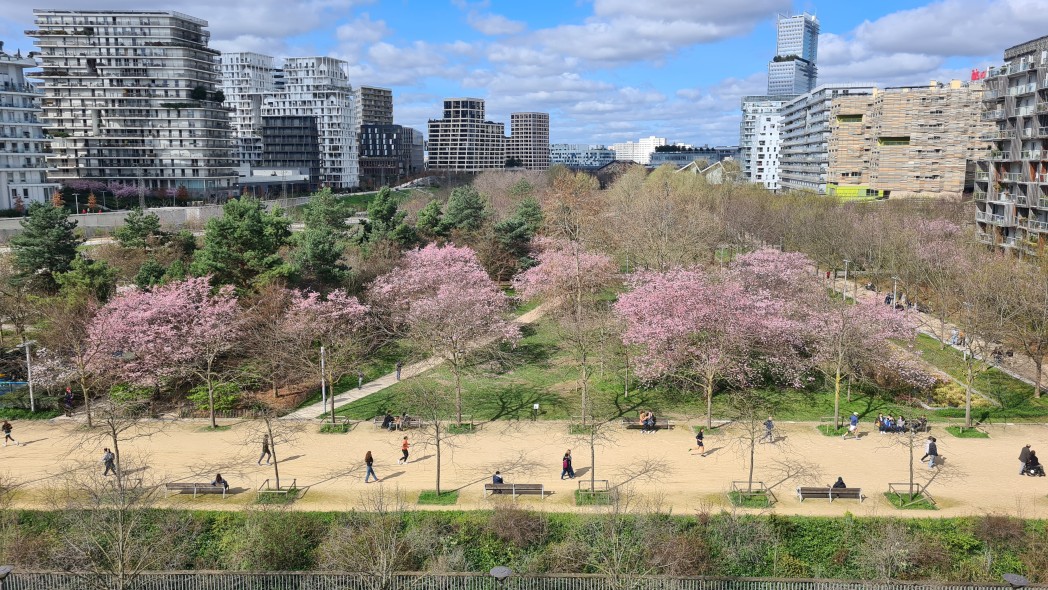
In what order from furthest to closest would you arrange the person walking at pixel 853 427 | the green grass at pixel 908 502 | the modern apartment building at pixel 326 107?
the modern apartment building at pixel 326 107 < the person walking at pixel 853 427 < the green grass at pixel 908 502

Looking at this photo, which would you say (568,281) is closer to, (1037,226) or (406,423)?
(406,423)

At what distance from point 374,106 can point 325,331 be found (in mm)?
158888

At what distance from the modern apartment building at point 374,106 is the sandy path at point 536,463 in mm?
→ 156942

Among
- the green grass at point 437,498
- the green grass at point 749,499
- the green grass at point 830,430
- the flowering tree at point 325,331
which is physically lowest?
the green grass at point 437,498

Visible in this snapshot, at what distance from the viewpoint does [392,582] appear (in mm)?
18891

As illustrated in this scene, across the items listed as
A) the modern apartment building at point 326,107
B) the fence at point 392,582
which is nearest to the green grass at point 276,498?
the fence at point 392,582

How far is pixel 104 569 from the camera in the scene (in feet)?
62.1

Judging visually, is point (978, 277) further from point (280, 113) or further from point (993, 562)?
point (280, 113)

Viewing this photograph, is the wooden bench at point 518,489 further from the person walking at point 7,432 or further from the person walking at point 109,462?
the person walking at point 7,432

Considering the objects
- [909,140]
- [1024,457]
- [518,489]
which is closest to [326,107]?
[909,140]

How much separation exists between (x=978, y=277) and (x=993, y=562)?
21075 millimetres

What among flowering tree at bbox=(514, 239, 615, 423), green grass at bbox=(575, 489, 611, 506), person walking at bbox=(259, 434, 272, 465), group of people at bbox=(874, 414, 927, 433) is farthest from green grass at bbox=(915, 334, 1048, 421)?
person walking at bbox=(259, 434, 272, 465)

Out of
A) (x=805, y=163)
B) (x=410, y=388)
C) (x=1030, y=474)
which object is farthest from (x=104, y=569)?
(x=805, y=163)

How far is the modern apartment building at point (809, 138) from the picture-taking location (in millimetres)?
104688
